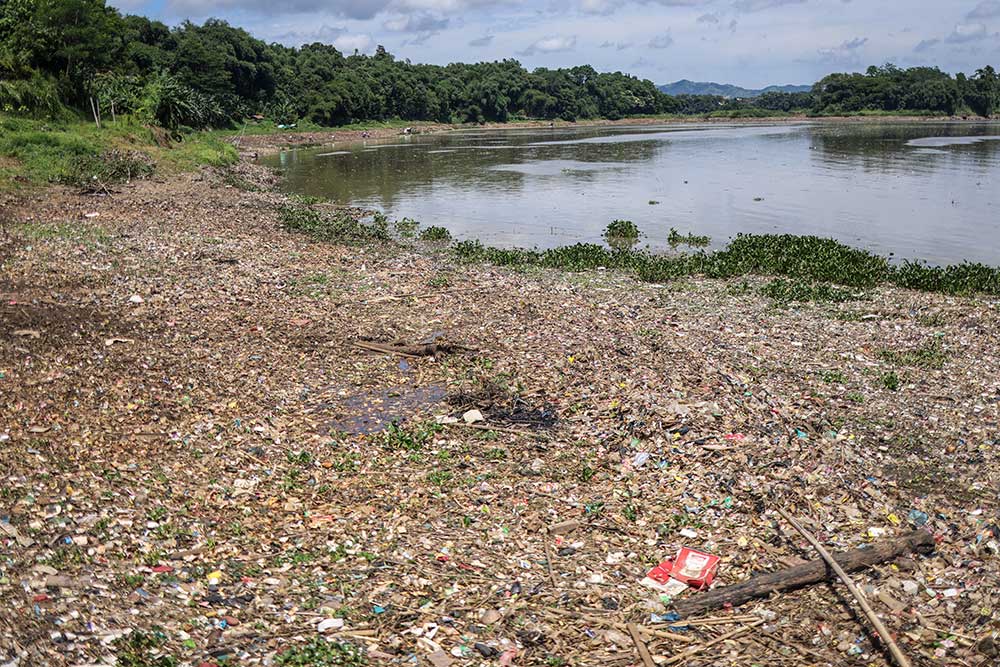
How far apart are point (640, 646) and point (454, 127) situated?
5422 inches

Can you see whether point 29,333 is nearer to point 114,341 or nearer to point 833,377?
point 114,341

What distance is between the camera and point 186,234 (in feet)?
69.0

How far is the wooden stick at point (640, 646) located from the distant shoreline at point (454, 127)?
62.3m

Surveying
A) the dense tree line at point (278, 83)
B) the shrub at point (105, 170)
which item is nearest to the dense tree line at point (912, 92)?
the dense tree line at point (278, 83)

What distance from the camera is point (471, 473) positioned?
8.80 metres

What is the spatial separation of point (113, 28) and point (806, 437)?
185 ft

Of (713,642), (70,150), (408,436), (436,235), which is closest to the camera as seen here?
(713,642)

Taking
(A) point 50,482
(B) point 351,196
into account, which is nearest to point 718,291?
(A) point 50,482

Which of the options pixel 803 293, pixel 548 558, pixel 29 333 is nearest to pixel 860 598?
pixel 548 558

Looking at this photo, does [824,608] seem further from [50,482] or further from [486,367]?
[50,482]

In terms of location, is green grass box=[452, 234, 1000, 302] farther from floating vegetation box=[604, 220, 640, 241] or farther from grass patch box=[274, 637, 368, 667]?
grass patch box=[274, 637, 368, 667]

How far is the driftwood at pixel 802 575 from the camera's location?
21.1 ft

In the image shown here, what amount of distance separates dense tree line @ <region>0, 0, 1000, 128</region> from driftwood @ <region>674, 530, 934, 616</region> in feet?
141

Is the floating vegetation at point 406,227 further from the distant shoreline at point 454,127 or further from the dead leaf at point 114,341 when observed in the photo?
the distant shoreline at point 454,127
